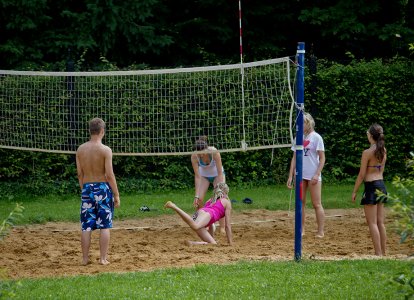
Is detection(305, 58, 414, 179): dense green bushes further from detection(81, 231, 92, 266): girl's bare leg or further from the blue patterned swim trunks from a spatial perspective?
detection(81, 231, 92, 266): girl's bare leg

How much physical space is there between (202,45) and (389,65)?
480cm

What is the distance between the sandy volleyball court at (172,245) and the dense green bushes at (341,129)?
2.81m

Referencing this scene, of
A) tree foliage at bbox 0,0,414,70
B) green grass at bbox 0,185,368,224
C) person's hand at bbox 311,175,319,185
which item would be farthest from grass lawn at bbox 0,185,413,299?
tree foliage at bbox 0,0,414,70

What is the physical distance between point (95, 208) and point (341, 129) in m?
8.74

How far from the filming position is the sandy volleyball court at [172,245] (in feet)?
31.7

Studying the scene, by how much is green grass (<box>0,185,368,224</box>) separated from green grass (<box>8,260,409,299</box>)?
16.8ft

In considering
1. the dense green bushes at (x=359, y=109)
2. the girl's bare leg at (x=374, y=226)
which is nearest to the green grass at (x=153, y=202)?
the dense green bushes at (x=359, y=109)

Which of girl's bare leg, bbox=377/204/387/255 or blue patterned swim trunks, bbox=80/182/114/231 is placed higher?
blue patterned swim trunks, bbox=80/182/114/231

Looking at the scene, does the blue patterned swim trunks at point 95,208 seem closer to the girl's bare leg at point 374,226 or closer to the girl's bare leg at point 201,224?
the girl's bare leg at point 201,224

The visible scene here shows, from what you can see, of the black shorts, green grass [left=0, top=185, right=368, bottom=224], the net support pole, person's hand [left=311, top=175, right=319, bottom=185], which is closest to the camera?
the net support pole

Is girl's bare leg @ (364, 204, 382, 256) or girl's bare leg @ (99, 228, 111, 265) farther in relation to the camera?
girl's bare leg @ (364, 204, 382, 256)

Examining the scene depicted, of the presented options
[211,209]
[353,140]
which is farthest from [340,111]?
[211,209]

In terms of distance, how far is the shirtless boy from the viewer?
961 cm

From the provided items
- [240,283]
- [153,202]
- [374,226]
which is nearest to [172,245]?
[374,226]
